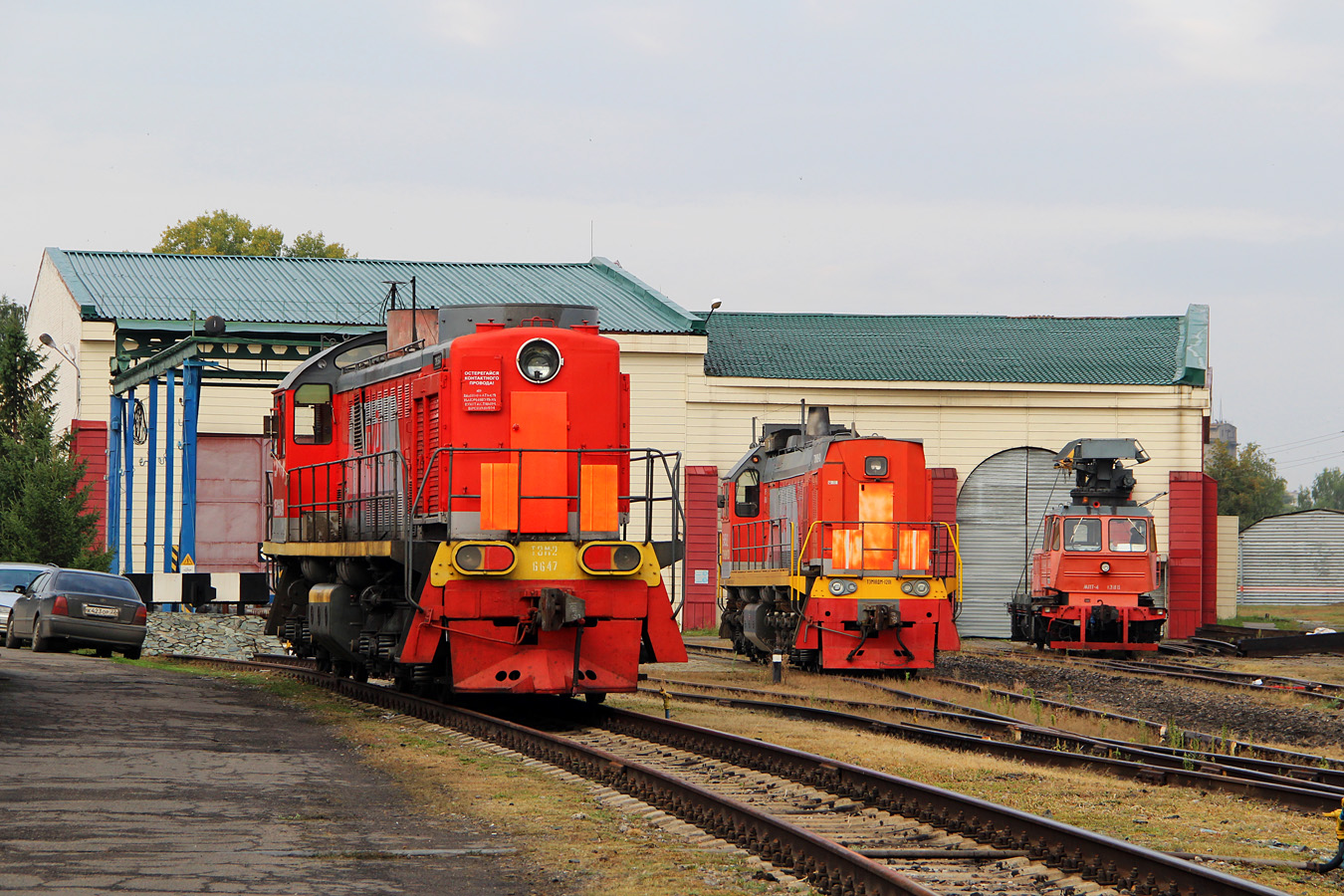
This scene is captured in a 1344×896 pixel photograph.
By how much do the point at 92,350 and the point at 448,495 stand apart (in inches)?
967

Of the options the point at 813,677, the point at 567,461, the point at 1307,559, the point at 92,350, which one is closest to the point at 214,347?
the point at 92,350

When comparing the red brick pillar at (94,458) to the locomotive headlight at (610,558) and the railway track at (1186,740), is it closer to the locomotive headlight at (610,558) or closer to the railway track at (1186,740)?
the railway track at (1186,740)

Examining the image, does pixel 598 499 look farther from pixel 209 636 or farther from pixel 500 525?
pixel 209 636

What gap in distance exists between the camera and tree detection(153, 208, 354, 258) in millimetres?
65875

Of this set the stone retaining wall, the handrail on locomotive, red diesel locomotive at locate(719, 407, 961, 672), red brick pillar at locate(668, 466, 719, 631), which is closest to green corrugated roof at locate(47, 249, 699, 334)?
red brick pillar at locate(668, 466, 719, 631)

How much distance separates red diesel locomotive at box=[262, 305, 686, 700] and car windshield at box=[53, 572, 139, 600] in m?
7.32

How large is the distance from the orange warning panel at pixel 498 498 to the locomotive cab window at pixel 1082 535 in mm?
16227

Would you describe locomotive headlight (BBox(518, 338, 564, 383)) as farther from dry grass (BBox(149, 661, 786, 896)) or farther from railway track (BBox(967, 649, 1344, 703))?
railway track (BBox(967, 649, 1344, 703))

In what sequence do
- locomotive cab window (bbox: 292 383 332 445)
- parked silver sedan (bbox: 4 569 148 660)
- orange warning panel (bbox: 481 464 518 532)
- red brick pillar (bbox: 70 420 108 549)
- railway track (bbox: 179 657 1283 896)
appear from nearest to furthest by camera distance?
railway track (bbox: 179 657 1283 896)
orange warning panel (bbox: 481 464 518 532)
locomotive cab window (bbox: 292 383 332 445)
parked silver sedan (bbox: 4 569 148 660)
red brick pillar (bbox: 70 420 108 549)

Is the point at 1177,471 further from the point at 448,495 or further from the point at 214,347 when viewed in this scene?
the point at 448,495

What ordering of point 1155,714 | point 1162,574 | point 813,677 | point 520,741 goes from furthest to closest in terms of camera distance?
point 1162,574
point 813,677
point 1155,714
point 520,741

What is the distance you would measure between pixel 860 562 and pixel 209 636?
12.2 metres

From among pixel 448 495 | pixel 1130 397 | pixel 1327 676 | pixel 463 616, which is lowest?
pixel 1327 676

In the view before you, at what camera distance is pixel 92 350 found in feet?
113
